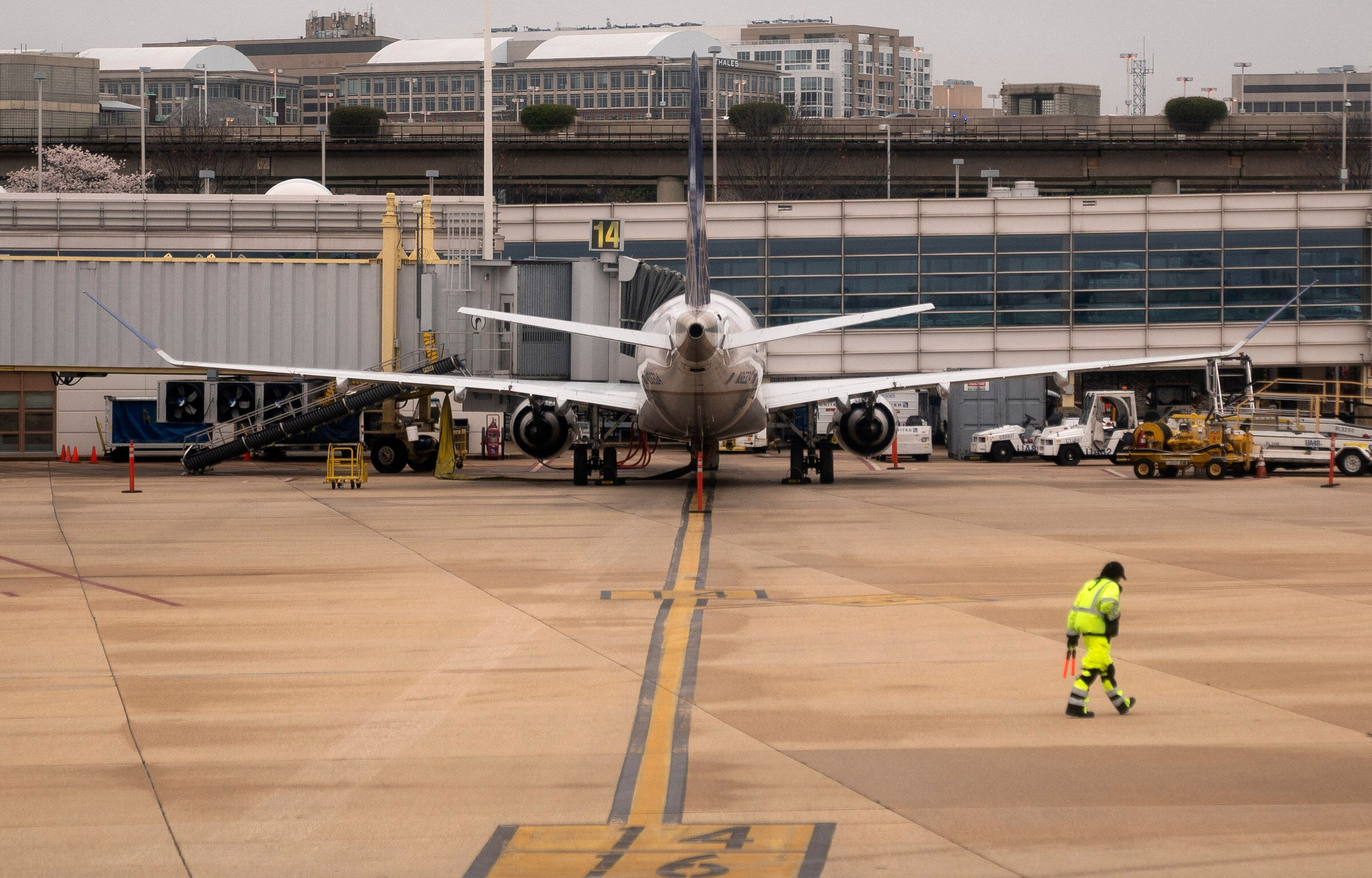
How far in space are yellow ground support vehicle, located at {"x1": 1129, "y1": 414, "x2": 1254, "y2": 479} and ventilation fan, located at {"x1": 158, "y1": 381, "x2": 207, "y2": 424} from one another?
108 ft

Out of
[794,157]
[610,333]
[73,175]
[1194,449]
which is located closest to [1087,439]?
[1194,449]

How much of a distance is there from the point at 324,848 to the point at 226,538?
20.0 meters

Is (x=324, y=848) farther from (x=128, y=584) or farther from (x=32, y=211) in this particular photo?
(x=32, y=211)

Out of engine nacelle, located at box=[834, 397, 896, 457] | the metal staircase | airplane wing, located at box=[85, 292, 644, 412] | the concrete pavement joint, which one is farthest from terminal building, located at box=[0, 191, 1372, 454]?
the concrete pavement joint

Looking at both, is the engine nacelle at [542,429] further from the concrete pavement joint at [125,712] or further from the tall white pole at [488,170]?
the concrete pavement joint at [125,712]

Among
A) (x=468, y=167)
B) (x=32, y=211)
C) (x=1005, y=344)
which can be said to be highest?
(x=468, y=167)

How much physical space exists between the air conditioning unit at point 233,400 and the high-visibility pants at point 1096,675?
45032 mm

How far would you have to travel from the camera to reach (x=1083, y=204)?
223 ft

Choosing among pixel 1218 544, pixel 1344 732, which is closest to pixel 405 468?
pixel 1218 544

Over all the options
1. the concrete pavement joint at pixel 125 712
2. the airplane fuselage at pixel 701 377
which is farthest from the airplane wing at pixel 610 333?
the concrete pavement joint at pixel 125 712

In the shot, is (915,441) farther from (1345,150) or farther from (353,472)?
(1345,150)

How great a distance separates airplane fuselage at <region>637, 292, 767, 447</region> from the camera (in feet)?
109

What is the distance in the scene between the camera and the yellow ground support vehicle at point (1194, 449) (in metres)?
45.7

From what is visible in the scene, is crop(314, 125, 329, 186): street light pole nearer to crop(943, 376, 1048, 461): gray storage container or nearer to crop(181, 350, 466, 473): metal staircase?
crop(181, 350, 466, 473): metal staircase
